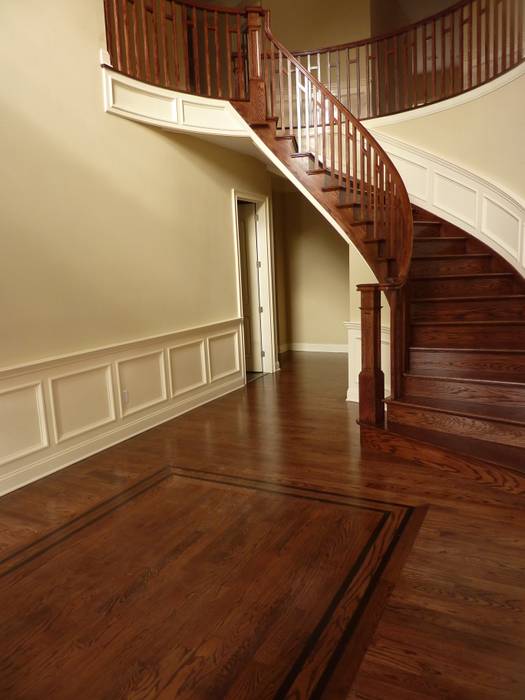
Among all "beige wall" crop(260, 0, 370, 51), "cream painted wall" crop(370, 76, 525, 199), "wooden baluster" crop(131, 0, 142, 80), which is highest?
"beige wall" crop(260, 0, 370, 51)

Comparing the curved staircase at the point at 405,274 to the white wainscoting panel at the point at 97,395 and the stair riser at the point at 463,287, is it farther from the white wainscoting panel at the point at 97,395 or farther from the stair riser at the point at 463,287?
the white wainscoting panel at the point at 97,395

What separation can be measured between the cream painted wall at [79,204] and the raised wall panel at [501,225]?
2788mm

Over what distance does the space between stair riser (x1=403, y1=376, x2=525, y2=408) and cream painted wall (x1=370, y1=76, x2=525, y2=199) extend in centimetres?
206

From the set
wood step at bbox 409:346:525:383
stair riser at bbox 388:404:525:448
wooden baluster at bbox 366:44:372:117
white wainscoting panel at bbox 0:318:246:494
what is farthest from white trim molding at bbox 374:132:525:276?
white wainscoting panel at bbox 0:318:246:494

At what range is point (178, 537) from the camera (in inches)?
101

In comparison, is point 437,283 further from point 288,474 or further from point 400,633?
point 400,633

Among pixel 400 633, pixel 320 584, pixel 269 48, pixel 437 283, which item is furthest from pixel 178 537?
pixel 269 48

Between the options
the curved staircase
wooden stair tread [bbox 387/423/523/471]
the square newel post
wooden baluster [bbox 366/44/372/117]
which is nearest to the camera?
wooden stair tread [bbox 387/423/523/471]

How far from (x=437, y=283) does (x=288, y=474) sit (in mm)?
2379

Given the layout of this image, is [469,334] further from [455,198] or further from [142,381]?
[142,381]

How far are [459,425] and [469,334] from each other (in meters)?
0.93

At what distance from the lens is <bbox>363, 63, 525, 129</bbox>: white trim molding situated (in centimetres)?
446

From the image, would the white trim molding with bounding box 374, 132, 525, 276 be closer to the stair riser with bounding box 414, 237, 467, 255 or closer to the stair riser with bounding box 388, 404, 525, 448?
the stair riser with bounding box 414, 237, 467, 255

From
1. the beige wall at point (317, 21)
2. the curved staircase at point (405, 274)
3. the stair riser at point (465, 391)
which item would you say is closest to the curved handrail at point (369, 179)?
the curved staircase at point (405, 274)
